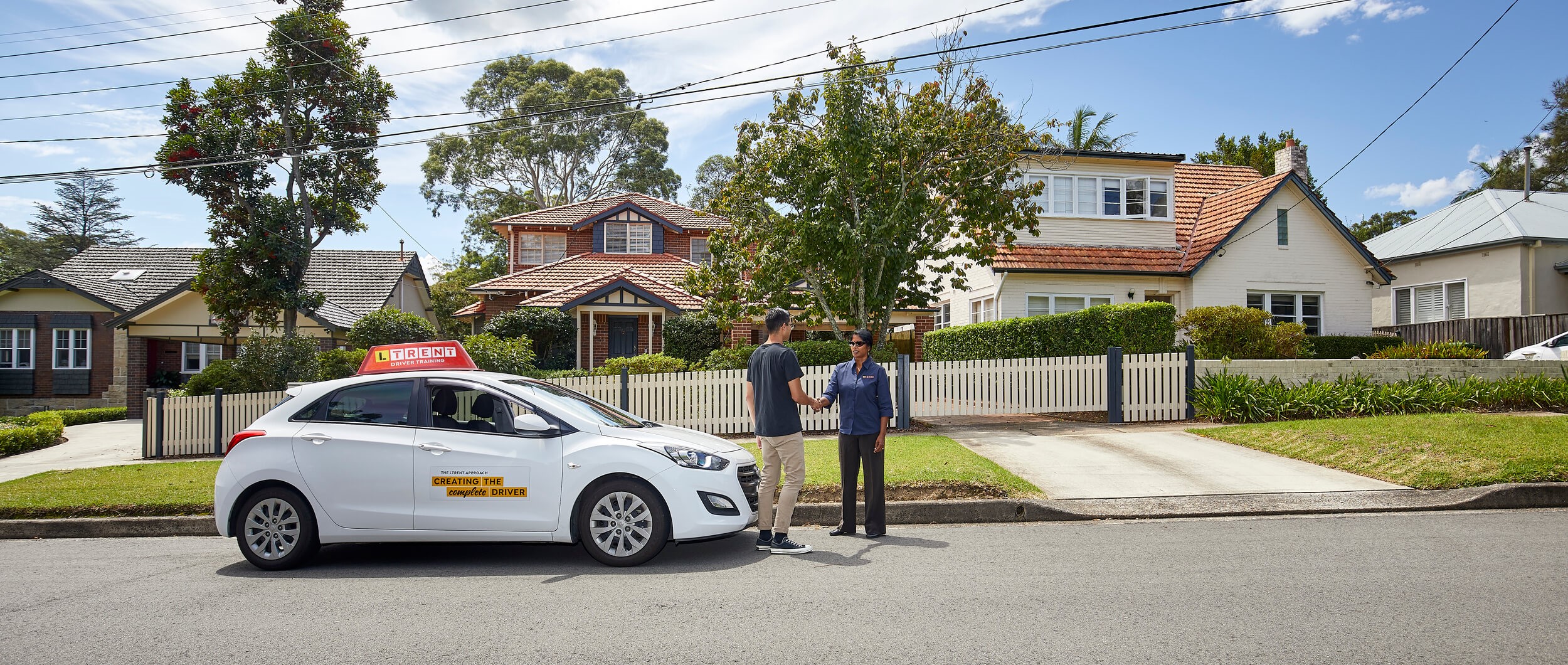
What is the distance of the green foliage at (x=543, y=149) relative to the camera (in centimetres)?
4559

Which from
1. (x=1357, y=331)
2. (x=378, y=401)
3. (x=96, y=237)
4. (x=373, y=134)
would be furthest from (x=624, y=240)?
(x=96, y=237)

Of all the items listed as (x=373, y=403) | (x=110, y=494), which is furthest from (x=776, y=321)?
(x=110, y=494)

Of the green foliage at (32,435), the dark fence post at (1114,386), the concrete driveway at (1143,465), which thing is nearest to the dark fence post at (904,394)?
the concrete driveway at (1143,465)

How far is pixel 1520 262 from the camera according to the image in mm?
23406

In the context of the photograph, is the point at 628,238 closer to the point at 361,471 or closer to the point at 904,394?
the point at 904,394

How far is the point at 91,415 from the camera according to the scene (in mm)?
23609

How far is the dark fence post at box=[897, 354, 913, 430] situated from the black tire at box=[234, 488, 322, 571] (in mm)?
8744

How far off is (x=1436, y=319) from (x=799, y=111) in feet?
69.5

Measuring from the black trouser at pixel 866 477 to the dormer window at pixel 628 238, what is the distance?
24.5 meters

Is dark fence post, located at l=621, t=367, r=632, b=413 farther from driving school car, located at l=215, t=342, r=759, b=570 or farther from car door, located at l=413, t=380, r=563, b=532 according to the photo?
car door, located at l=413, t=380, r=563, b=532

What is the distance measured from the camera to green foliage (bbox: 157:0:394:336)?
17.6 m

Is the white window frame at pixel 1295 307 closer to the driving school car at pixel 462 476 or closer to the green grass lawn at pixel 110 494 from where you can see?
the driving school car at pixel 462 476

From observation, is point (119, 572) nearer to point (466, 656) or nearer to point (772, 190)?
point (466, 656)

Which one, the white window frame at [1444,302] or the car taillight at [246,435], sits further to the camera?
the white window frame at [1444,302]
